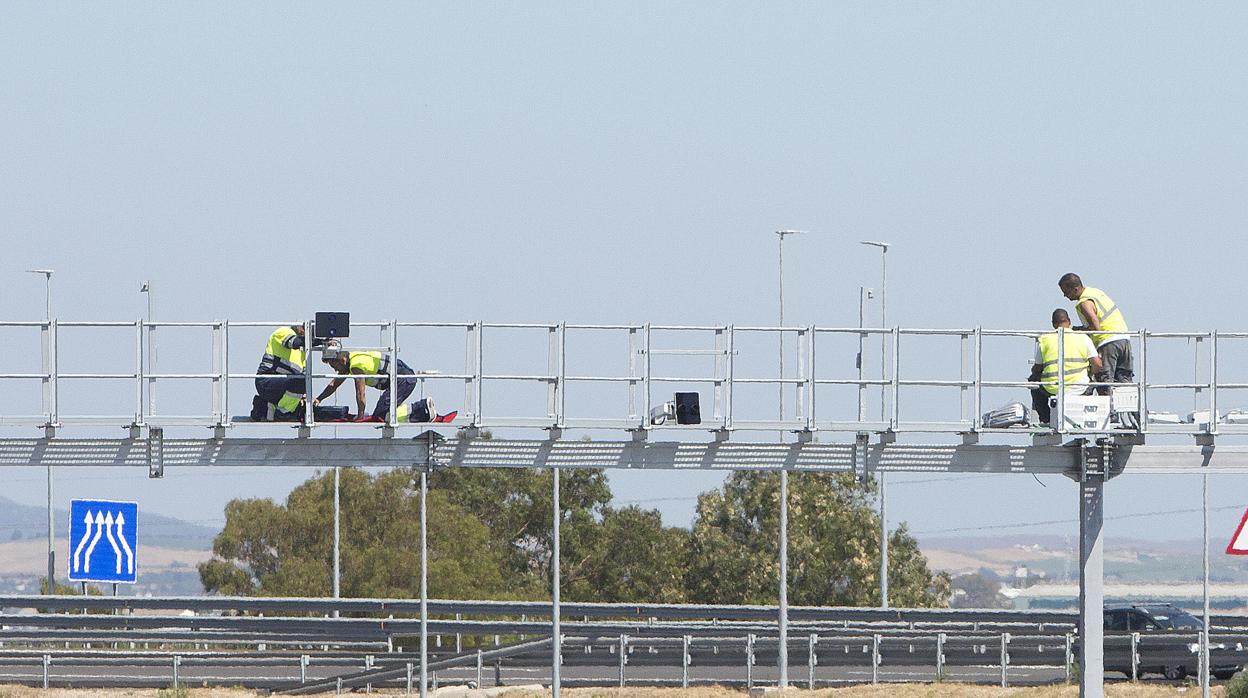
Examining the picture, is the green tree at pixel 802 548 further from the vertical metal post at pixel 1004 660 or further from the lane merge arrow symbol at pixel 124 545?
the vertical metal post at pixel 1004 660

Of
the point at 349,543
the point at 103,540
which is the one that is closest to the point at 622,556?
the point at 349,543

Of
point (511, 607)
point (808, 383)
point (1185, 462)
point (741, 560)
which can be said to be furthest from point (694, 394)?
point (741, 560)

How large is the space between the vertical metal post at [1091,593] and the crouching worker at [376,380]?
29.3ft

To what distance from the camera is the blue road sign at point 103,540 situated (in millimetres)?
45188

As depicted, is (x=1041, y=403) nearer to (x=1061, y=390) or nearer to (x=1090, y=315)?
(x=1061, y=390)

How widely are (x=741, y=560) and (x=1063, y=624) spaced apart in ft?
91.3

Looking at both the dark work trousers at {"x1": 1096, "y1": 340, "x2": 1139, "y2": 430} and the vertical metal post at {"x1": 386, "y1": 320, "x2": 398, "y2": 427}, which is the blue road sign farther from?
the dark work trousers at {"x1": 1096, "y1": 340, "x2": 1139, "y2": 430}

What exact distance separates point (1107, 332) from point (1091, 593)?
3.68 meters

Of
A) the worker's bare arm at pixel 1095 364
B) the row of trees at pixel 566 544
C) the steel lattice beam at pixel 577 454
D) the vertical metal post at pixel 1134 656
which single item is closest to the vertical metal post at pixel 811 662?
the vertical metal post at pixel 1134 656

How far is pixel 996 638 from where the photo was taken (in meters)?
39.8

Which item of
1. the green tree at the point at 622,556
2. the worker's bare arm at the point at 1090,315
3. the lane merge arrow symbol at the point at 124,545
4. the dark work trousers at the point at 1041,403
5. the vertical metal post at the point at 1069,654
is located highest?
the worker's bare arm at the point at 1090,315

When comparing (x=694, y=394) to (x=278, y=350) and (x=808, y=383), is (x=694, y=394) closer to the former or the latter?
(x=808, y=383)

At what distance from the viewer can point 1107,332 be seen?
85.5 feet

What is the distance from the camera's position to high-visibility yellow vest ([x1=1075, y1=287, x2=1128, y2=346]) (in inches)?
1028
